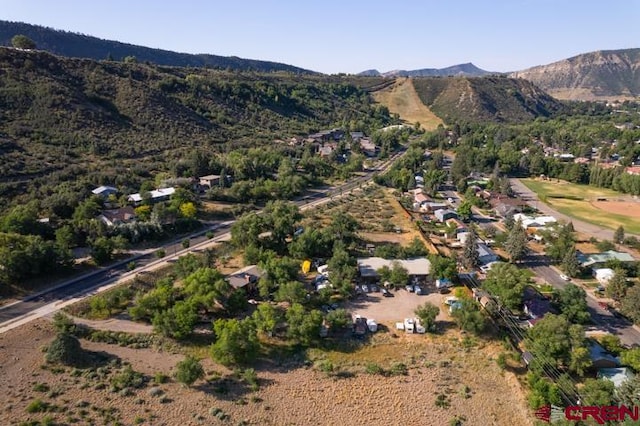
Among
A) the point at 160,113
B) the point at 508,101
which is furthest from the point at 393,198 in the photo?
the point at 508,101

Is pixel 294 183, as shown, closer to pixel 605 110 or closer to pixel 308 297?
pixel 308 297

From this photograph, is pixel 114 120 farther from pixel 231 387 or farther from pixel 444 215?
pixel 231 387

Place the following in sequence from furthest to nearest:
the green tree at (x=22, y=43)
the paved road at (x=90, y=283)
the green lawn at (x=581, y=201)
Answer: the green tree at (x=22, y=43) < the green lawn at (x=581, y=201) < the paved road at (x=90, y=283)

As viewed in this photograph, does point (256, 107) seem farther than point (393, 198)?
Yes

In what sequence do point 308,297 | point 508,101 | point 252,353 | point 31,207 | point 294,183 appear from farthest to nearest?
1. point 508,101
2. point 294,183
3. point 31,207
4. point 308,297
5. point 252,353

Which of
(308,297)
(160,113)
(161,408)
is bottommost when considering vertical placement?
(161,408)

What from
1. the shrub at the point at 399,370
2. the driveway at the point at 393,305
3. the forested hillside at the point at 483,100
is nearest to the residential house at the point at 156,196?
the driveway at the point at 393,305

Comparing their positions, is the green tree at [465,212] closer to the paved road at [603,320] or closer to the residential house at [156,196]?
the paved road at [603,320]
